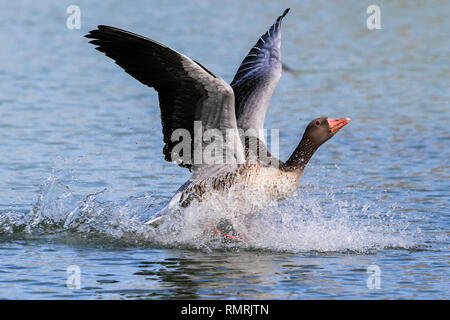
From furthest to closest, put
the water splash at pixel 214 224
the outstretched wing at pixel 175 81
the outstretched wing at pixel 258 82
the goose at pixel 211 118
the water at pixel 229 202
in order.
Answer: the outstretched wing at pixel 258 82
the water splash at pixel 214 224
the goose at pixel 211 118
the outstretched wing at pixel 175 81
the water at pixel 229 202

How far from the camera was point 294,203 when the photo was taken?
1150 cm

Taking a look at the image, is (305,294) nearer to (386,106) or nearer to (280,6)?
(386,106)

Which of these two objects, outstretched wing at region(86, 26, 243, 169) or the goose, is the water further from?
outstretched wing at region(86, 26, 243, 169)

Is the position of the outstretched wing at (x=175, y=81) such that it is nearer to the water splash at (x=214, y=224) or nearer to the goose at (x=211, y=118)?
the goose at (x=211, y=118)

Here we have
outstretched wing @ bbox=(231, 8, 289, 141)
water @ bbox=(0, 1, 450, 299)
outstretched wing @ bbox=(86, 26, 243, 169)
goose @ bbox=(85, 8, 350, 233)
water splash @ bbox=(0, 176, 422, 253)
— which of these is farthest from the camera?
outstretched wing @ bbox=(231, 8, 289, 141)

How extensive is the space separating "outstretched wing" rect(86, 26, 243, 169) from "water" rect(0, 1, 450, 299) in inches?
52.6

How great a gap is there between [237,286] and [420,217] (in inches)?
143

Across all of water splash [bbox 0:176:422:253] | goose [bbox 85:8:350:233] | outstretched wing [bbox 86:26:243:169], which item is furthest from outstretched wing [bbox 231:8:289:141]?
outstretched wing [bbox 86:26:243:169]

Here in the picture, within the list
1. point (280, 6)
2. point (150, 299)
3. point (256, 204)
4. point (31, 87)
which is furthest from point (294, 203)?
point (280, 6)

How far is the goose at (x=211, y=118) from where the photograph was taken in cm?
938

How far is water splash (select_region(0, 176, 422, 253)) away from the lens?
10352mm

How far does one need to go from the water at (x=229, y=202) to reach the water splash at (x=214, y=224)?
0.03 metres

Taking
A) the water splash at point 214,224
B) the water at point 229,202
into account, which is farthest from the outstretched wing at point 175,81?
the water at point 229,202

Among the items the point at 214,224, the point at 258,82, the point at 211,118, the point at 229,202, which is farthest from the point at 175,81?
the point at 258,82
